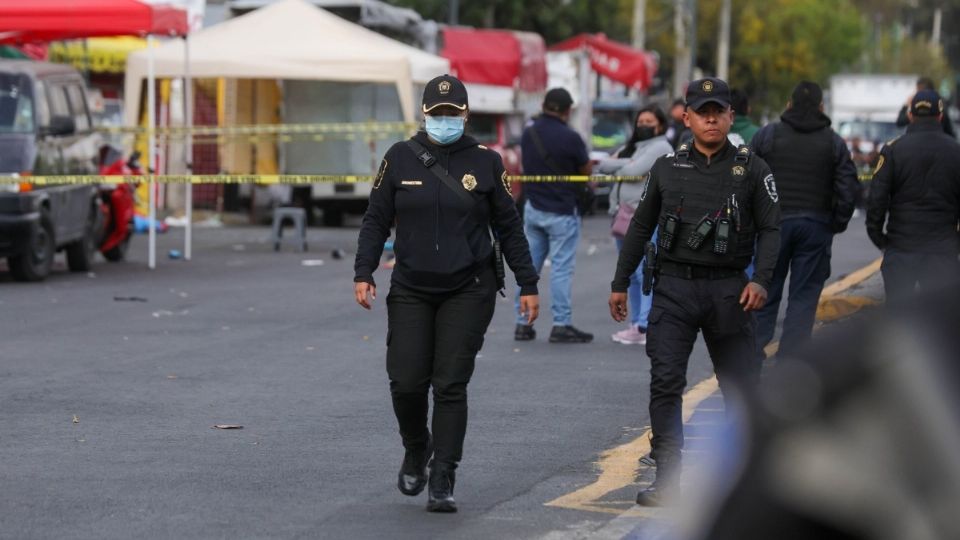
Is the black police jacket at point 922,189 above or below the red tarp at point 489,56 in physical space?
below

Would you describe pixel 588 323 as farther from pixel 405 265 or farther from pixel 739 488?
pixel 739 488

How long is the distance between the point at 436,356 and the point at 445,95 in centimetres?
103

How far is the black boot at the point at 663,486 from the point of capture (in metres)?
6.66

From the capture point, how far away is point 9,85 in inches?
681

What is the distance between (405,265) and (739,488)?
5.10 meters

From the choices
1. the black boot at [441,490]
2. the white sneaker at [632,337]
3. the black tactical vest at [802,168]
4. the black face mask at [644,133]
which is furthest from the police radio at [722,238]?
the white sneaker at [632,337]

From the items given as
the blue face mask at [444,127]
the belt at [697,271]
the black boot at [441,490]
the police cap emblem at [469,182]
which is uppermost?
the blue face mask at [444,127]

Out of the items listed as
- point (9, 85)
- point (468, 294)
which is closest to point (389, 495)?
point (468, 294)

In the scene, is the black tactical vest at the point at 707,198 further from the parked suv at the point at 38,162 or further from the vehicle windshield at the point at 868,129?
the vehicle windshield at the point at 868,129

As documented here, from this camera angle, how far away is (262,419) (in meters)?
9.01

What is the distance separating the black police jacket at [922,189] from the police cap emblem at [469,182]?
412cm

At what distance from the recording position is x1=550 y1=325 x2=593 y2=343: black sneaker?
12.8 m

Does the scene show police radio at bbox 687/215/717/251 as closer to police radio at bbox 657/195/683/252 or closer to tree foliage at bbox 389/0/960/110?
police radio at bbox 657/195/683/252

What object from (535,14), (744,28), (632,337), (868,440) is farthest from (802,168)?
(744,28)
